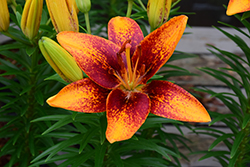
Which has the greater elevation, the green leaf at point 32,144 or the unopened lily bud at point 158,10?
the unopened lily bud at point 158,10

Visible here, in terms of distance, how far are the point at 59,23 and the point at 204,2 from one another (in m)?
2.66

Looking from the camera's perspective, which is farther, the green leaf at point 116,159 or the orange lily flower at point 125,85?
the green leaf at point 116,159

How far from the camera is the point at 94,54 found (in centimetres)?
45

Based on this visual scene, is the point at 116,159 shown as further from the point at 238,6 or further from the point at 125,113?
the point at 238,6

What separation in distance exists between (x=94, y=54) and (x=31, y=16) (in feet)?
0.62

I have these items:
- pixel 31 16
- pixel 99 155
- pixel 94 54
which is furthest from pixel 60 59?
pixel 99 155

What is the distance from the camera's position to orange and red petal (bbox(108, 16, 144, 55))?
0.50 metres

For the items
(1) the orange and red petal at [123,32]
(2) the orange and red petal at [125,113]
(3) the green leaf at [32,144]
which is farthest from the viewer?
(3) the green leaf at [32,144]

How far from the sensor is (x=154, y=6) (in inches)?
21.0

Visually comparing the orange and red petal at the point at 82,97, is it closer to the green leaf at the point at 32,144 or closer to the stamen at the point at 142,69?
the stamen at the point at 142,69

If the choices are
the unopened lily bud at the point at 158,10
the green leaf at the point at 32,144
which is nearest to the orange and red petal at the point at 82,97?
the unopened lily bud at the point at 158,10

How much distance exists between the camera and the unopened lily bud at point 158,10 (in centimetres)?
53

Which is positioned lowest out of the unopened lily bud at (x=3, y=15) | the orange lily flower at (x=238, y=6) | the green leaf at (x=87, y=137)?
the green leaf at (x=87, y=137)

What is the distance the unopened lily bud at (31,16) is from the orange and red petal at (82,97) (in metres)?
0.21
